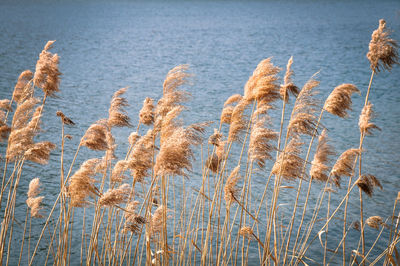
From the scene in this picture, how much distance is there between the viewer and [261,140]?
117 inches

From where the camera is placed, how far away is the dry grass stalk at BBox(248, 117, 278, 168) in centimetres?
291

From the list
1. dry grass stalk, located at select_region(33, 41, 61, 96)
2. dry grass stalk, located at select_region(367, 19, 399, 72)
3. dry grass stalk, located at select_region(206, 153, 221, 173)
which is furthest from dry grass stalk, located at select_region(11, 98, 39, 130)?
dry grass stalk, located at select_region(367, 19, 399, 72)

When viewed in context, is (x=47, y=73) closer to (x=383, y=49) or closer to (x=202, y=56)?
(x=383, y=49)

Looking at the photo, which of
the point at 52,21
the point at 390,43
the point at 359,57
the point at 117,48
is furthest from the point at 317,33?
the point at 390,43

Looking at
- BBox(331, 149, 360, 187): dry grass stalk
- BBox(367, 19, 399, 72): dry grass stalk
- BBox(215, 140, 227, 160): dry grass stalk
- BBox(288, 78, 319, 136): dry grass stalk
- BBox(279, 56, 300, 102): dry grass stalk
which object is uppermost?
BBox(367, 19, 399, 72): dry grass stalk

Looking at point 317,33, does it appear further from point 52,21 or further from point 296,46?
point 52,21

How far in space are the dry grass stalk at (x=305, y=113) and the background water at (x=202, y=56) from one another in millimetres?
1924

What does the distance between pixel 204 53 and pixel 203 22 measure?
12180mm

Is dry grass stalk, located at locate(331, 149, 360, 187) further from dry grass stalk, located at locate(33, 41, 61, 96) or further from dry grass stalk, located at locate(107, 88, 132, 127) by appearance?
dry grass stalk, located at locate(33, 41, 61, 96)

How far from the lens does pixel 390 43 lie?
2.94 meters

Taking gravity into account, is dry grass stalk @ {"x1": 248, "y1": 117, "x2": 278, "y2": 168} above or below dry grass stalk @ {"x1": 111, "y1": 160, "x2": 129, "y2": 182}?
above

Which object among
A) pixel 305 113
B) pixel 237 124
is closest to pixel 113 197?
pixel 237 124

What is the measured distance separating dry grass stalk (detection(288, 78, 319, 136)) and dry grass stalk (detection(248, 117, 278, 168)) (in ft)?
0.46

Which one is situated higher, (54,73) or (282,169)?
(54,73)
